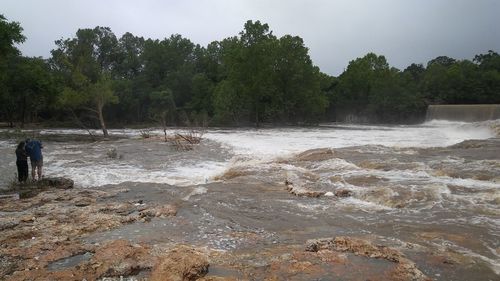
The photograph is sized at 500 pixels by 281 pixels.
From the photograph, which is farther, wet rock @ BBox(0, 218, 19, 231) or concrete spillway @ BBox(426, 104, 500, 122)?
concrete spillway @ BBox(426, 104, 500, 122)

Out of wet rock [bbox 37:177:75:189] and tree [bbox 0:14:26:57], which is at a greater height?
tree [bbox 0:14:26:57]

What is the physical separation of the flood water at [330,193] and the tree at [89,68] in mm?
→ 14531

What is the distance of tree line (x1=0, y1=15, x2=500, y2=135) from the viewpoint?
40562 mm

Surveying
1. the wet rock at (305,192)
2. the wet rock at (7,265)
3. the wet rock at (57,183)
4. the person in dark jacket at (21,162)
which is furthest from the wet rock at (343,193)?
the person in dark jacket at (21,162)

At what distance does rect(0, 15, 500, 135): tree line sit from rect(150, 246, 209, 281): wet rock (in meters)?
29.2

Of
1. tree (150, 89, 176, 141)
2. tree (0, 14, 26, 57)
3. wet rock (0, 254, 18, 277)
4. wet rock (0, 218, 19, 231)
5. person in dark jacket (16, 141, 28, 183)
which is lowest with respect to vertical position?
wet rock (0, 254, 18, 277)

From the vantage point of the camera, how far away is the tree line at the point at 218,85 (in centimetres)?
4056

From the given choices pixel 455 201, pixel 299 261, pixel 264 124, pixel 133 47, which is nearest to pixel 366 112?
pixel 264 124

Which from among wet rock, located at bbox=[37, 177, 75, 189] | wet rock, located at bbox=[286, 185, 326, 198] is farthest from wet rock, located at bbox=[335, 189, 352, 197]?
wet rock, located at bbox=[37, 177, 75, 189]

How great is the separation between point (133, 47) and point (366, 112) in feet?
138

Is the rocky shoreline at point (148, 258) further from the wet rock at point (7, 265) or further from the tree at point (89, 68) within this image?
the tree at point (89, 68)

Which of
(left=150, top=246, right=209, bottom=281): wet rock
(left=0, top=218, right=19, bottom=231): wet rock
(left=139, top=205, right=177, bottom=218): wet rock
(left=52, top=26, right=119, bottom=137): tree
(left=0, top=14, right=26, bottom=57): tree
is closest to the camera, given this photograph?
(left=150, top=246, right=209, bottom=281): wet rock

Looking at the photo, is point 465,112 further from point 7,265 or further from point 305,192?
point 7,265

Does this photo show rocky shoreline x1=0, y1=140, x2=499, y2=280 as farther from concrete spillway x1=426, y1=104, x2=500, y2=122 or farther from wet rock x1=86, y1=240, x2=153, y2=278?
concrete spillway x1=426, y1=104, x2=500, y2=122
